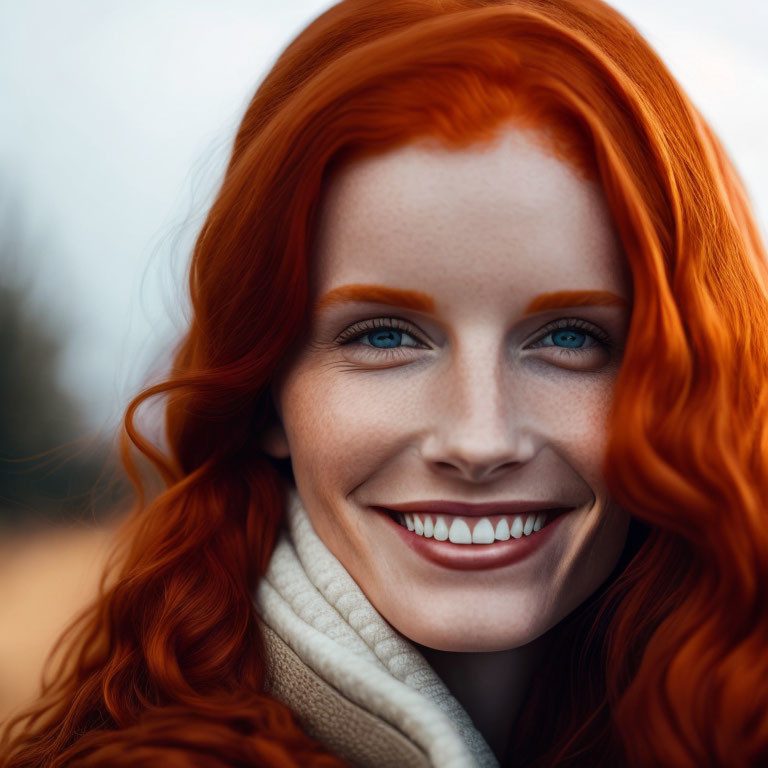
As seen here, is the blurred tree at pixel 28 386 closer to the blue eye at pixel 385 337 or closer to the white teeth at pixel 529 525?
the blue eye at pixel 385 337

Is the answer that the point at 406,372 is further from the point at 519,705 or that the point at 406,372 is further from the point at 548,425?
the point at 519,705

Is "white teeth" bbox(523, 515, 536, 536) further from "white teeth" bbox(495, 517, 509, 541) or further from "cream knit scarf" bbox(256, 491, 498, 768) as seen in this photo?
"cream knit scarf" bbox(256, 491, 498, 768)

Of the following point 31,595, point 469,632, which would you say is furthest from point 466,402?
point 31,595

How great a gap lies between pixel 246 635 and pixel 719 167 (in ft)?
2.76

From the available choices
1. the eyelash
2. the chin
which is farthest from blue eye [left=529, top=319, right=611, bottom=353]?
the chin

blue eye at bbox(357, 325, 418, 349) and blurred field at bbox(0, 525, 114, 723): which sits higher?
blue eye at bbox(357, 325, 418, 349)

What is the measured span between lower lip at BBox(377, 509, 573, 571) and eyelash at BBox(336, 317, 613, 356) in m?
0.22

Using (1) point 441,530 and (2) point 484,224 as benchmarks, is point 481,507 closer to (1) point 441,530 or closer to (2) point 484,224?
(1) point 441,530

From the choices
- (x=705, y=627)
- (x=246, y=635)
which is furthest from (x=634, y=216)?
(x=246, y=635)

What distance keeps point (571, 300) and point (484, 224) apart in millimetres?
129

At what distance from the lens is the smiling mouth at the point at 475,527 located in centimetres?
100

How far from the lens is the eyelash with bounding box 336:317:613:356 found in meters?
1.00

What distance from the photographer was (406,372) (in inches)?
40.1

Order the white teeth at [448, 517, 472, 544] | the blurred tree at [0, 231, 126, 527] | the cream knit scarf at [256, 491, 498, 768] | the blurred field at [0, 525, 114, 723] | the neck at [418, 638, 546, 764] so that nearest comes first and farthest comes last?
the cream knit scarf at [256, 491, 498, 768] < the white teeth at [448, 517, 472, 544] < the neck at [418, 638, 546, 764] < the blurred field at [0, 525, 114, 723] < the blurred tree at [0, 231, 126, 527]
